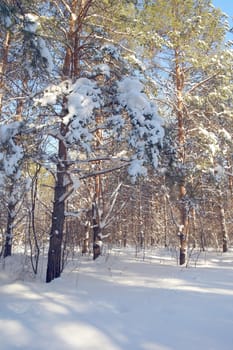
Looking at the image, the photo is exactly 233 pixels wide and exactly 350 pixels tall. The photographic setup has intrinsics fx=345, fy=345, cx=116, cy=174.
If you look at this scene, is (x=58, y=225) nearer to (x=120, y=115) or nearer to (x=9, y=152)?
(x=9, y=152)

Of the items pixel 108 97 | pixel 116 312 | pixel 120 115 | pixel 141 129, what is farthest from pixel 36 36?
pixel 116 312

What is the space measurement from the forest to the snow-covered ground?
1140mm

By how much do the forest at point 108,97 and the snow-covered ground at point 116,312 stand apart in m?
1.14

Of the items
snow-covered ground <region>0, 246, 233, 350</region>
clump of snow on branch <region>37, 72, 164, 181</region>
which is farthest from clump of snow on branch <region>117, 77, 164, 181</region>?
snow-covered ground <region>0, 246, 233, 350</region>

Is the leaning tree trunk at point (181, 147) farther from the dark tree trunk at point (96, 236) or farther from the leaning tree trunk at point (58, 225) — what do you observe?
the leaning tree trunk at point (58, 225)

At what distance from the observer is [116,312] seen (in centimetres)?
448

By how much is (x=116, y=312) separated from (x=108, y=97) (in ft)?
12.8

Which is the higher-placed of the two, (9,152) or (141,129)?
(141,129)

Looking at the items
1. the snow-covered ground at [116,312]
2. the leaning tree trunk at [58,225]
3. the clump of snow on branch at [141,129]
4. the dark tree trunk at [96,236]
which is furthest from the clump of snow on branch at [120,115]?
the dark tree trunk at [96,236]

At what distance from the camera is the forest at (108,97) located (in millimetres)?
6059

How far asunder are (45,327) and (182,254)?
6.41 meters

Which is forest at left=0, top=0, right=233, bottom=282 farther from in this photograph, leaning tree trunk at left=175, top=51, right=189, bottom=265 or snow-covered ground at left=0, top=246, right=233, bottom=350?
snow-covered ground at left=0, top=246, right=233, bottom=350

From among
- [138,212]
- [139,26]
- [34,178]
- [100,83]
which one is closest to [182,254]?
[34,178]

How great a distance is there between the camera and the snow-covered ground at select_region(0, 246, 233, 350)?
348 centimetres
